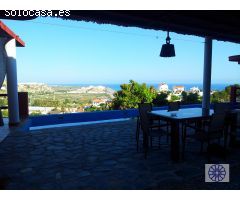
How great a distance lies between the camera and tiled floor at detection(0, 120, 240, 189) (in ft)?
9.79

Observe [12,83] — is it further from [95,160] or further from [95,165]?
[95,165]

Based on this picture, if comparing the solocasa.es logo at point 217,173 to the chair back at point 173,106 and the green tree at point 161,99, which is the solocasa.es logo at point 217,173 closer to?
the chair back at point 173,106

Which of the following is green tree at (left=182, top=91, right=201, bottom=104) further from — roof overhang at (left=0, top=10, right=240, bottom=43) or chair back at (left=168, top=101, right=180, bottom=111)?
roof overhang at (left=0, top=10, right=240, bottom=43)

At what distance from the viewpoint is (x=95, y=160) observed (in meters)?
3.87

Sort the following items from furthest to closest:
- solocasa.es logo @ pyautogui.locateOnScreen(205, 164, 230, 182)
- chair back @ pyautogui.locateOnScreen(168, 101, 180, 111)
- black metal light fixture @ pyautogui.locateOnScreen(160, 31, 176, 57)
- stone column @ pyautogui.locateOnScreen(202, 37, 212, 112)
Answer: stone column @ pyautogui.locateOnScreen(202, 37, 212, 112), chair back @ pyautogui.locateOnScreen(168, 101, 180, 111), black metal light fixture @ pyautogui.locateOnScreen(160, 31, 176, 57), solocasa.es logo @ pyautogui.locateOnScreen(205, 164, 230, 182)

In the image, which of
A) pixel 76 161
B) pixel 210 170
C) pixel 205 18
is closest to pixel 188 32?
pixel 205 18

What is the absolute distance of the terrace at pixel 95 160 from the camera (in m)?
3.01

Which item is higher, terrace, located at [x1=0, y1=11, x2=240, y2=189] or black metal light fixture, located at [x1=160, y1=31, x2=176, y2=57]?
black metal light fixture, located at [x1=160, y1=31, x2=176, y2=57]

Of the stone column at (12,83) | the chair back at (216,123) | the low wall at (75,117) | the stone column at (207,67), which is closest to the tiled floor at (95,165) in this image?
the chair back at (216,123)

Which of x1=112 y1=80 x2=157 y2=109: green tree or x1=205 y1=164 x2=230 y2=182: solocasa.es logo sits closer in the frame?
x1=205 y1=164 x2=230 y2=182: solocasa.es logo

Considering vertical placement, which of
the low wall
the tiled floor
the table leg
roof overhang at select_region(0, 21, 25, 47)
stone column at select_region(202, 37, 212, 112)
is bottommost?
the low wall

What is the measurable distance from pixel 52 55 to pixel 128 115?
4064 centimetres

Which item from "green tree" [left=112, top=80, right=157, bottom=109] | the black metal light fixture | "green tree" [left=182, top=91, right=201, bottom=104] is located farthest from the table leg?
"green tree" [left=182, top=91, right=201, bottom=104]
